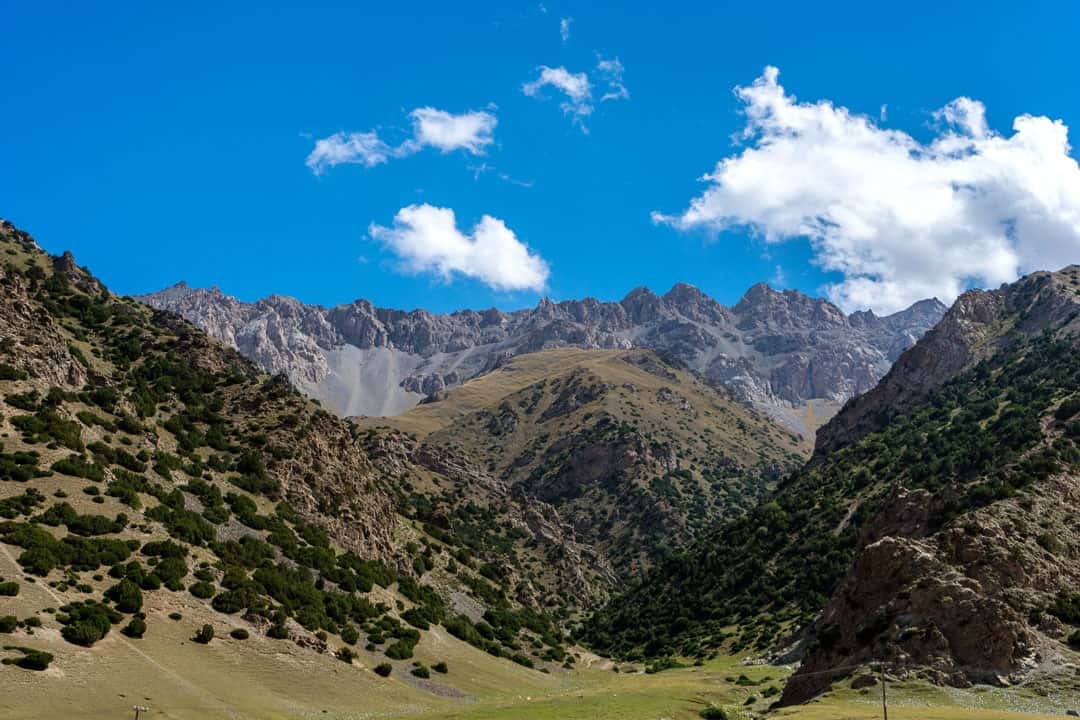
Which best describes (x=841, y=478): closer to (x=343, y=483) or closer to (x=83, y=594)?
(x=343, y=483)

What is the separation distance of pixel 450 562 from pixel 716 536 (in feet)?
199

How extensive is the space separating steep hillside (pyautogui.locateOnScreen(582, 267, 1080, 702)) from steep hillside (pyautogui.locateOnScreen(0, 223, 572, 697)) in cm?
2965

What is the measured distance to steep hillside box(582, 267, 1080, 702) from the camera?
5016cm

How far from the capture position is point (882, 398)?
174 m

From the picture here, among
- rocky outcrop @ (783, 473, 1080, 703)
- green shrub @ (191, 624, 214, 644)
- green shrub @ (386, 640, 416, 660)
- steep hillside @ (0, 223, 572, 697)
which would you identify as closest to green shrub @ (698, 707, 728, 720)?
rocky outcrop @ (783, 473, 1080, 703)

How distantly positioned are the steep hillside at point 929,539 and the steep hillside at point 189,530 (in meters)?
29.7

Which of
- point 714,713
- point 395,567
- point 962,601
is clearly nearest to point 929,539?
point 962,601

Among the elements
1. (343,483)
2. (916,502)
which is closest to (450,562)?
(343,483)

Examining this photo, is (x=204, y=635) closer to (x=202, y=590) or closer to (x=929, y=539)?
(x=202, y=590)

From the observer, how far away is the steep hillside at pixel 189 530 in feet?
159

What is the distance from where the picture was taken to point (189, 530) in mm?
63375

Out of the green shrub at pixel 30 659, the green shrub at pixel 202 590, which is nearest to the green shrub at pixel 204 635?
the green shrub at pixel 202 590

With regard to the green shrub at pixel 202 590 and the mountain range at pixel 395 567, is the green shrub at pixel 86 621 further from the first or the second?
the green shrub at pixel 202 590

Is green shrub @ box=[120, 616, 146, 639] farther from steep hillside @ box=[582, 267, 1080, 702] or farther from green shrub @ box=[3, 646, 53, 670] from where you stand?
steep hillside @ box=[582, 267, 1080, 702]
